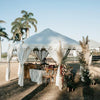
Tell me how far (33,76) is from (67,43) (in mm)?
3179

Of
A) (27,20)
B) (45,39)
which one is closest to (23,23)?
(27,20)

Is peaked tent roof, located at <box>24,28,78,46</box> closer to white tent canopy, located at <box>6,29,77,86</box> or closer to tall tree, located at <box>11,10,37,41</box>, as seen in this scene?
white tent canopy, located at <box>6,29,77,86</box>

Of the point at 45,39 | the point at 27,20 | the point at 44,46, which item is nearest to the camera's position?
the point at 44,46

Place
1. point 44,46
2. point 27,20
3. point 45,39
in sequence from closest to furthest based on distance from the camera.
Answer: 1. point 44,46
2. point 45,39
3. point 27,20

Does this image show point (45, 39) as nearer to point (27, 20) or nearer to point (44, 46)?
point (44, 46)

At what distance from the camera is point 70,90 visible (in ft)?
23.5

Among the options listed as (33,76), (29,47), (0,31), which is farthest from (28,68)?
(0,31)

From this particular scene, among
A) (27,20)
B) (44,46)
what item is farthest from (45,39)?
(27,20)

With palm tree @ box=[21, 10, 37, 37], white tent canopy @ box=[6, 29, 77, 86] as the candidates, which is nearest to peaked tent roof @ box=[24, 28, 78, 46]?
white tent canopy @ box=[6, 29, 77, 86]

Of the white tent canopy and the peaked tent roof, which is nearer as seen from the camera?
the white tent canopy

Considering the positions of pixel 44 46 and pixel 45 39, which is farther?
pixel 45 39

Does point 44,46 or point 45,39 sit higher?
point 45,39

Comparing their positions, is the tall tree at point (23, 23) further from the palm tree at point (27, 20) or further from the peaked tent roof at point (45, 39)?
the peaked tent roof at point (45, 39)

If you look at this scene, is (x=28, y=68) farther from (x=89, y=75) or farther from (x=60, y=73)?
(x=89, y=75)
